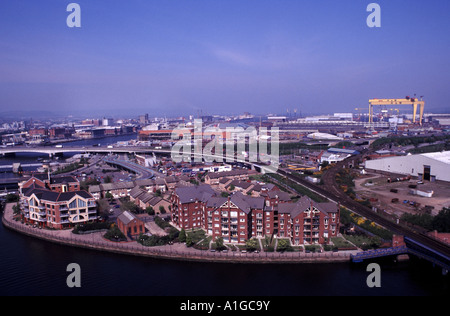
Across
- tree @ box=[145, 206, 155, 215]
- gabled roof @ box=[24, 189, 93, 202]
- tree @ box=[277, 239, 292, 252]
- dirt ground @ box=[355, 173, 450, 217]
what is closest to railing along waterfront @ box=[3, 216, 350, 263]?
tree @ box=[277, 239, 292, 252]

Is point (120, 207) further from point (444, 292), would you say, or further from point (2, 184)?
point (444, 292)

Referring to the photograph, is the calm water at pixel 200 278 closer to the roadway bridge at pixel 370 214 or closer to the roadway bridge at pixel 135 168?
the roadway bridge at pixel 370 214

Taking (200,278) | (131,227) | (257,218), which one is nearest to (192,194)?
(131,227)

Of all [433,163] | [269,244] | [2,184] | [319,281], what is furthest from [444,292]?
[2,184]

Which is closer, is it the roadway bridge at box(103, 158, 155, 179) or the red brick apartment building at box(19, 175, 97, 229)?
the red brick apartment building at box(19, 175, 97, 229)

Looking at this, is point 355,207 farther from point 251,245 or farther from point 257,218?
point 251,245

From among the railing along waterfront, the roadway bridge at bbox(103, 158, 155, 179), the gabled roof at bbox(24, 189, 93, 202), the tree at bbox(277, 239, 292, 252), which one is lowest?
the railing along waterfront

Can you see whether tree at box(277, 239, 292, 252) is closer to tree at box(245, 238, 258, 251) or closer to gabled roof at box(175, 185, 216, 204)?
tree at box(245, 238, 258, 251)
